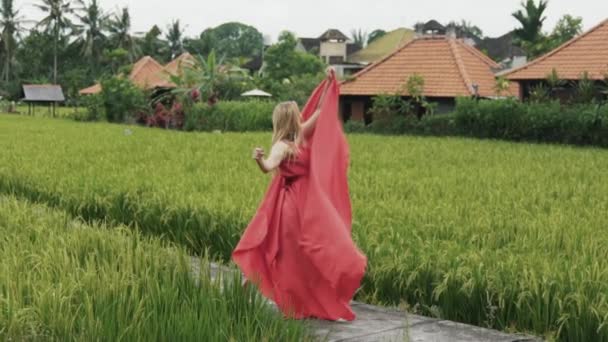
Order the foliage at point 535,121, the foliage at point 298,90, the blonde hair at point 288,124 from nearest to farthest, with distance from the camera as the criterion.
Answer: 1. the blonde hair at point 288,124
2. the foliage at point 535,121
3. the foliage at point 298,90

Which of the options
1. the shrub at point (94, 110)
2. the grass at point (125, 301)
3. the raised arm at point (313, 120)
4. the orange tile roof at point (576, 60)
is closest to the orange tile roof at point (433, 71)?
the orange tile roof at point (576, 60)

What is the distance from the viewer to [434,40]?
33.0 metres

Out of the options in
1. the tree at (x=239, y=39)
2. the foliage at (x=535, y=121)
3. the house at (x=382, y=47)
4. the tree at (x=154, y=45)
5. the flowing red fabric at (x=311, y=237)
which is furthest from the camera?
the tree at (x=239, y=39)

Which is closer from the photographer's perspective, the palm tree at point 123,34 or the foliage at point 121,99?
the foliage at point 121,99

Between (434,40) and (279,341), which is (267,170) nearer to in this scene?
(279,341)

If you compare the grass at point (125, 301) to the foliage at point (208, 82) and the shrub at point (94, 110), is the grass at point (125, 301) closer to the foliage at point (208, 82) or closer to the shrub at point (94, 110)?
the foliage at point (208, 82)

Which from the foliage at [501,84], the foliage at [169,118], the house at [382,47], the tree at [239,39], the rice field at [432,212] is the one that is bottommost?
the rice field at [432,212]

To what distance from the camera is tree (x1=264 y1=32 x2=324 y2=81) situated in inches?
2066

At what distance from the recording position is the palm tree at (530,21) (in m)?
41.2

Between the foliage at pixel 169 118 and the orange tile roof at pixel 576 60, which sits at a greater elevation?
the orange tile roof at pixel 576 60

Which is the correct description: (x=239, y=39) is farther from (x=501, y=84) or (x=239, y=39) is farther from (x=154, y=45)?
(x=501, y=84)

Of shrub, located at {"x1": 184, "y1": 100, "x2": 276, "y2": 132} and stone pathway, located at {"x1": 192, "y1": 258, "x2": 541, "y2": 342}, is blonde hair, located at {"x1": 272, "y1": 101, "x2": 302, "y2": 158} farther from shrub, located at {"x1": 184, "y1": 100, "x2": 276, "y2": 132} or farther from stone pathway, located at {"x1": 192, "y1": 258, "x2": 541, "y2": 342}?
shrub, located at {"x1": 184, "y1": 100, "x2": 276, "y2": 132}

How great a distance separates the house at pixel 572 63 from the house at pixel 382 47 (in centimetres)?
4204

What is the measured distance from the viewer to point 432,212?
7.56m
